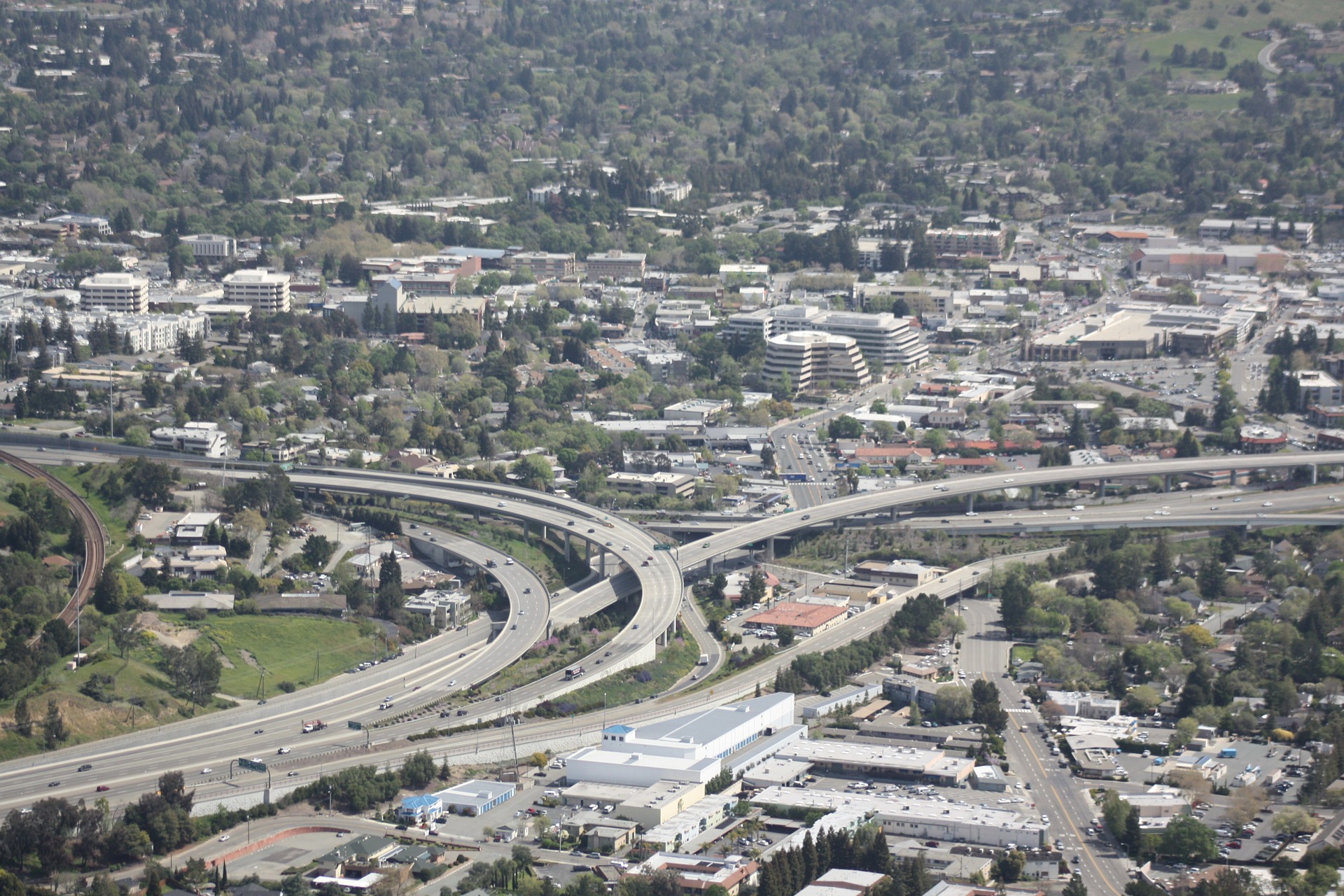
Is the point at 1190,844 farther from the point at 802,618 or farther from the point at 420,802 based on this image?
the point at 802,618

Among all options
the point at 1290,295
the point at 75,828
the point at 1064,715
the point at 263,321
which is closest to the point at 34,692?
the point at 75,828

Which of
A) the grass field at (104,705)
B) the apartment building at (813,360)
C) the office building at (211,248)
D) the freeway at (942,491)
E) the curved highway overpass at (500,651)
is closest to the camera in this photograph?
the curved highway overpass at (500,651)

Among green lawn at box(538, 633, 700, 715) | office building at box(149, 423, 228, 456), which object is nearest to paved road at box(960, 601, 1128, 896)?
green lawn at box(538, 633, 700, 715)

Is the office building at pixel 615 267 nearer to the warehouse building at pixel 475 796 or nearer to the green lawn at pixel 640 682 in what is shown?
the green lawn at pixel 640 682

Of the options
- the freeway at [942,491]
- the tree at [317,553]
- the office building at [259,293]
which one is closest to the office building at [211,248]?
the office building at [259,293]

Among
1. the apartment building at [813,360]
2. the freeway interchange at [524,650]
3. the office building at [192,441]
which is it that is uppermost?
the apartment building at [813,360]

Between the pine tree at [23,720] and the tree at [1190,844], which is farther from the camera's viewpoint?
the pine tree at [23,720]

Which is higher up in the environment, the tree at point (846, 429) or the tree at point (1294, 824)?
the tree at point (846, 429)
